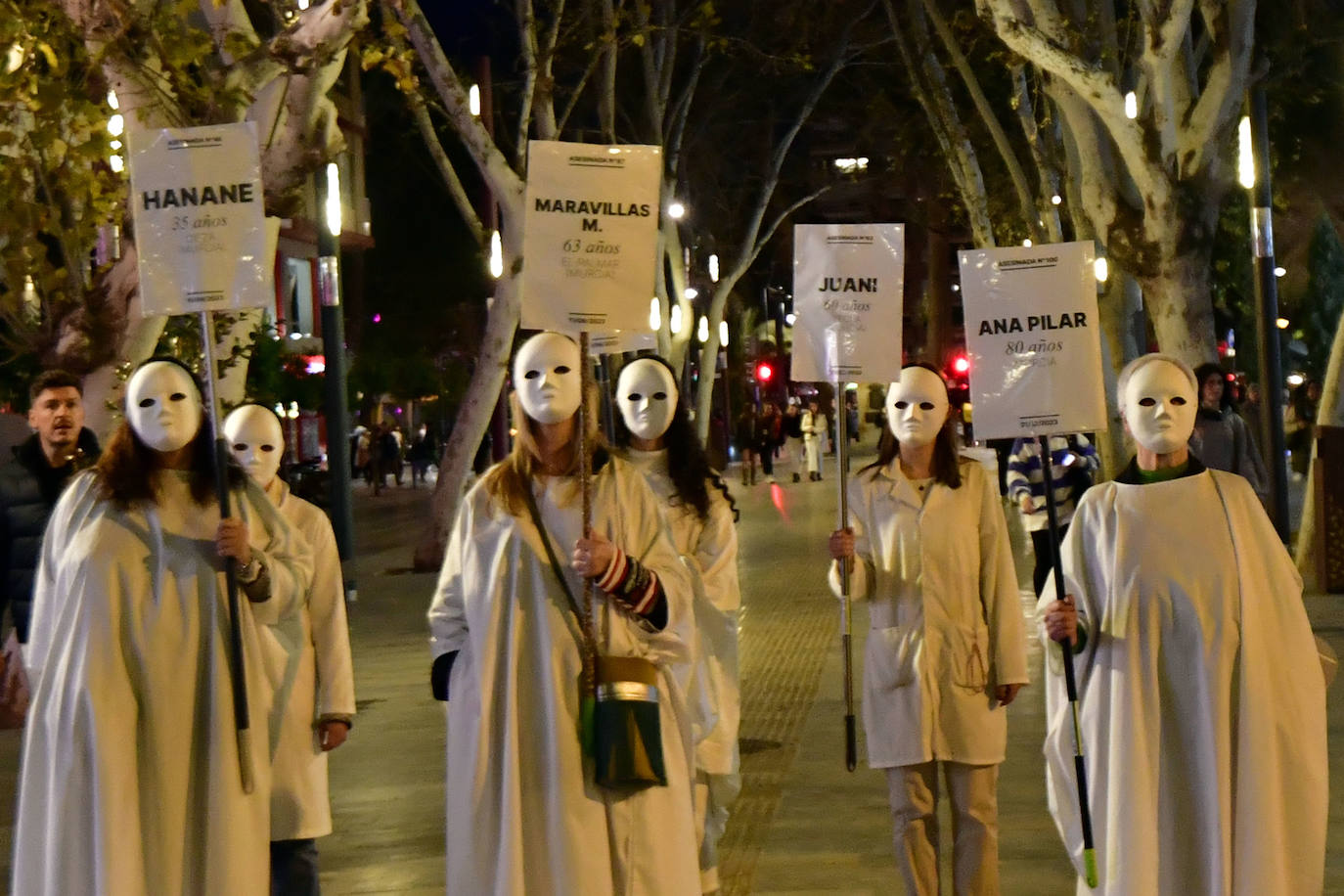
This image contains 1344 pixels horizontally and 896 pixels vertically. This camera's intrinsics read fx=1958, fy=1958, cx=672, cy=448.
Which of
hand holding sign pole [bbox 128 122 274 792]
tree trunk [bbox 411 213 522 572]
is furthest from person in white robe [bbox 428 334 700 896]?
tree trunk [bbox 411 213 522 572]

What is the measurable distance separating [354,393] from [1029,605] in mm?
32956

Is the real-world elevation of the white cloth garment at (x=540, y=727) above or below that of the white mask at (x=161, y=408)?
below

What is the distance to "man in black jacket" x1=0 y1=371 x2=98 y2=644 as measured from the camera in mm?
7500

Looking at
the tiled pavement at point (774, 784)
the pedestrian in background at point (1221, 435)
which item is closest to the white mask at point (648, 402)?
the tiled pavement at point (774, 784)

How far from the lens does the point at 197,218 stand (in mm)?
5914

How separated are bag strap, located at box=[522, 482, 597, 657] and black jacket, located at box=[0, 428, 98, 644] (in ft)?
10.0

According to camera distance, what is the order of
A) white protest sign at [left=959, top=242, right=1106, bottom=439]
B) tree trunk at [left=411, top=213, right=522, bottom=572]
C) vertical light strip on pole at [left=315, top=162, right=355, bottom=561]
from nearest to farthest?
1. white protest sign at [left=959, top=242, right=1106, bottom=439]
2. vertical light strip on pole at [left=315, top=162, right=355, bottom=561]
3. tree trunk at [left=411, top=213, right=522, bottom=572]

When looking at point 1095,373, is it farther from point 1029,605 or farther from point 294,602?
point 1029,605

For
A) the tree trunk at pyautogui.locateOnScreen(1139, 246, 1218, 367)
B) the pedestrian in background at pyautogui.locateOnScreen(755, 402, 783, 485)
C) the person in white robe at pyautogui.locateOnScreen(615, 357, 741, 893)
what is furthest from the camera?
the pedestrian in background at pyautogui.locateOnScreen(755, 402, 783, 485)

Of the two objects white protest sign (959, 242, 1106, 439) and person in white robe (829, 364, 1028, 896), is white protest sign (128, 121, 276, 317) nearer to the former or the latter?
person in white robe (829, 364, 1028, 896)

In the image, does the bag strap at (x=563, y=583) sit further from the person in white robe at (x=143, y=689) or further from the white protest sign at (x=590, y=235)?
the person in white robe at (x=143, y=689)

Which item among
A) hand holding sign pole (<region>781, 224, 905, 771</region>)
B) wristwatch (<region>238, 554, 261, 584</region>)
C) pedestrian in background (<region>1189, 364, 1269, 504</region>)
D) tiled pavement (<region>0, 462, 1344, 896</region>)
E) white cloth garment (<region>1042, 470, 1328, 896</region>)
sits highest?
hand holding sign pole (<region>781, 224, 905, 771</region>)

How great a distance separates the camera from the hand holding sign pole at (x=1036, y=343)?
6113 millimetres

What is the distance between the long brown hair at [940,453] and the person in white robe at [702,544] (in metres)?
0.78
